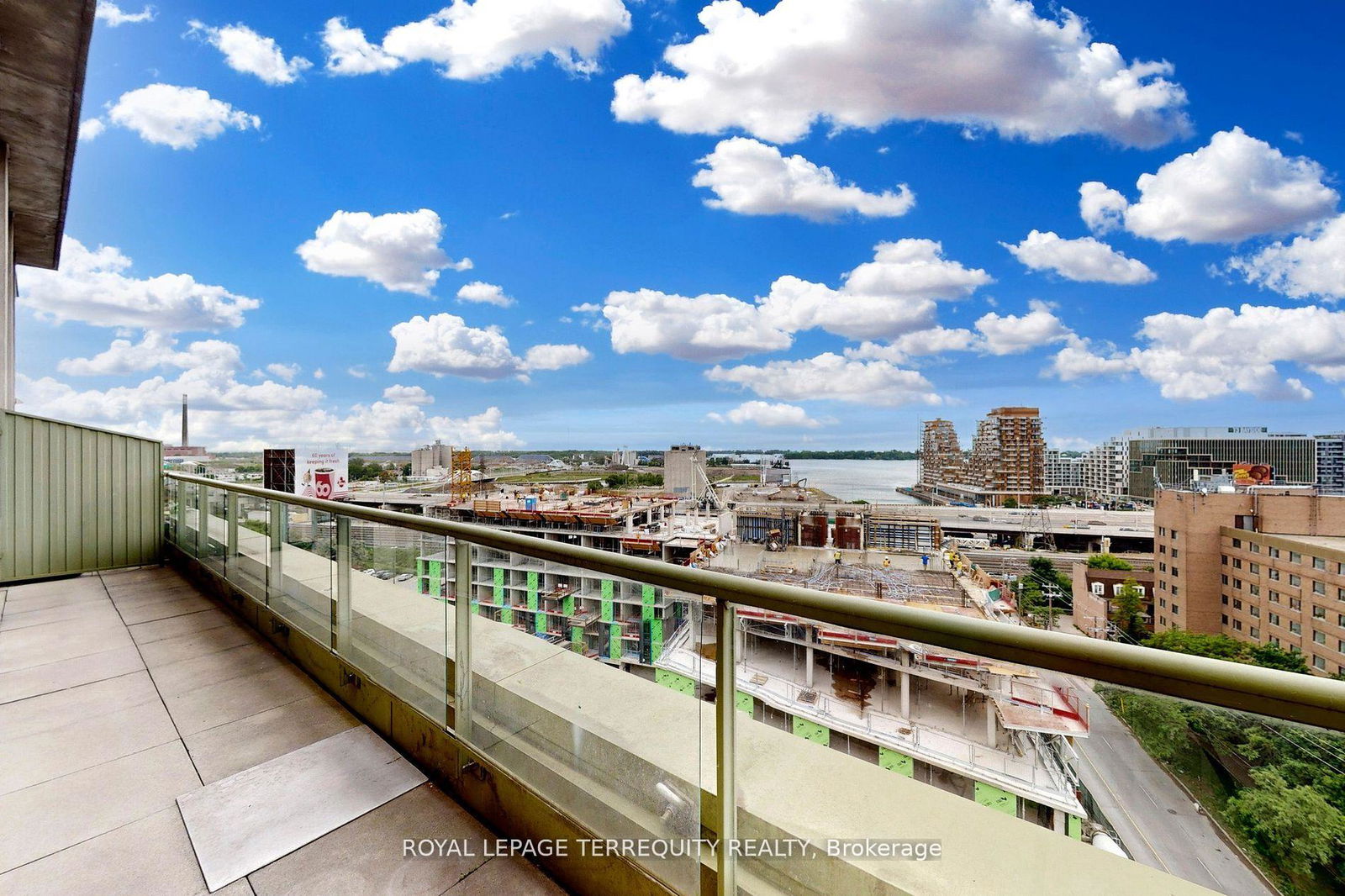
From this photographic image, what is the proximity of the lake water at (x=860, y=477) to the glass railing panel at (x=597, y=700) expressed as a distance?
91.1 ft

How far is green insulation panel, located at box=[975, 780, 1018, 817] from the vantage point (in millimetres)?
871

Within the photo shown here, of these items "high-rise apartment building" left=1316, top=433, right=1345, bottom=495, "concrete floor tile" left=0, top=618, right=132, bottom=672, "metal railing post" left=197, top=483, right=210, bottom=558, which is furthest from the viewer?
"high-rise apartment building" left=1316, top=433, right=1345, bottom=495

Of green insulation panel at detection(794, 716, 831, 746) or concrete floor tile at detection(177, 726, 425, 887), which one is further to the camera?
concrete floor tile at detection(177, 726, 425, 887)

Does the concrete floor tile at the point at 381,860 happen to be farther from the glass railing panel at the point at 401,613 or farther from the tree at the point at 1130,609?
the tree at the point at 1130,609

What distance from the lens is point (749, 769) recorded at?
1.13m

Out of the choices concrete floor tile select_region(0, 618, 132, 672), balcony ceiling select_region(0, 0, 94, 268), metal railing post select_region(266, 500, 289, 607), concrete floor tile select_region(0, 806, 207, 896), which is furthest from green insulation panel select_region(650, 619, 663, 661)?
balcony ceiling select_region(0, 0, 94, 268)

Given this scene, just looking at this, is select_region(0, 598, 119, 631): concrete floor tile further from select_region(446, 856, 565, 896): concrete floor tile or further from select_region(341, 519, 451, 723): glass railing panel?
select_region(446, 856, 565, 896): concrete floor tile

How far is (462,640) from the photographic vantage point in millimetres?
1848

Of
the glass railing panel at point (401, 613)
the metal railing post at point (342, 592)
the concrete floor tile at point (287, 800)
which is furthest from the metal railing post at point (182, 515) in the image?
the concrete floor tile at point (287, 800)

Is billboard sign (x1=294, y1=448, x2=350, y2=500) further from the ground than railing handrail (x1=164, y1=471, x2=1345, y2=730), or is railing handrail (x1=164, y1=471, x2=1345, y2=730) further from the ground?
railing handrail (x1=164, y1=471, x2=1345, y2=730)

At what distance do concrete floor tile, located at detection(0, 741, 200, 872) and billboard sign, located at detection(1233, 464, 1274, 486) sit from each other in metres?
23.6

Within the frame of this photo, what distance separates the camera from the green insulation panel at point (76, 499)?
438cm

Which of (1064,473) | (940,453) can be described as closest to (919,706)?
(940,453)

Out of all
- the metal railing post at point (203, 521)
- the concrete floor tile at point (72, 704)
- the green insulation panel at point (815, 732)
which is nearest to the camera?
the green insulation panel at point (815, 732)
